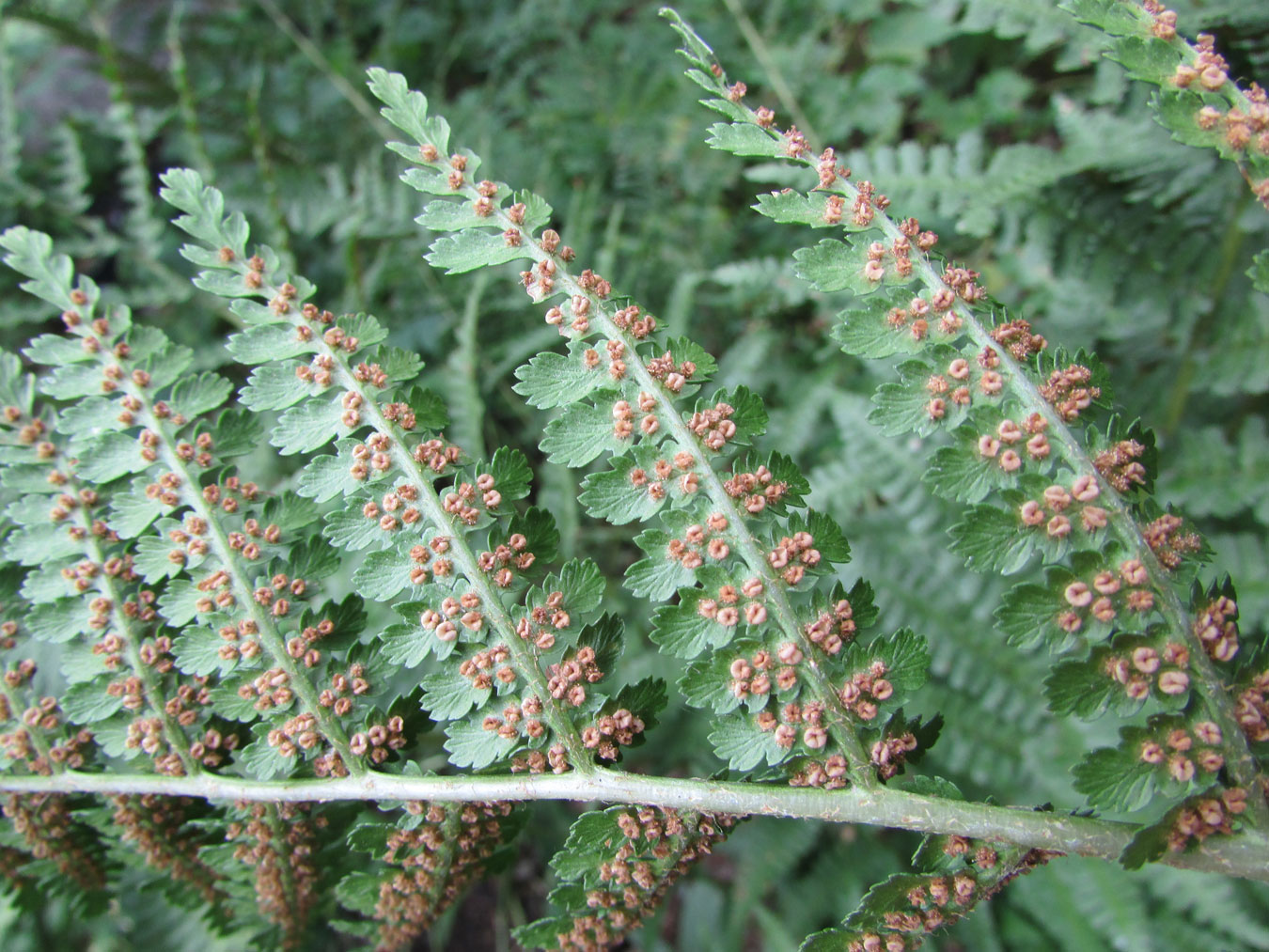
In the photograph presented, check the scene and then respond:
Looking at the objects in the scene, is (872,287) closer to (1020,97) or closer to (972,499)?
(972,499)

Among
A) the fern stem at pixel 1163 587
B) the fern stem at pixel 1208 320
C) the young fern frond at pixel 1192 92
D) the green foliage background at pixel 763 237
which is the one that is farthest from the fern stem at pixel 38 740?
the fern stem at pixel 1208 320

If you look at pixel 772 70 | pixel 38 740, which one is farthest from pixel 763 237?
pixel 38 740

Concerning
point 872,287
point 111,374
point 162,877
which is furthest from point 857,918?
point 111,374

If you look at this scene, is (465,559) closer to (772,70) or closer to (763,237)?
(763,237)

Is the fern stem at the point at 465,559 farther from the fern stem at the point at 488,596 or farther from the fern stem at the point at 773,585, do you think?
the fern stem at the point at 773,585

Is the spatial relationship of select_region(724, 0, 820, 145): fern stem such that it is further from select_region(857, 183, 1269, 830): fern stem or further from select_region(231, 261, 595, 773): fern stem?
select_region(231, 261, 595, 773): fern stem

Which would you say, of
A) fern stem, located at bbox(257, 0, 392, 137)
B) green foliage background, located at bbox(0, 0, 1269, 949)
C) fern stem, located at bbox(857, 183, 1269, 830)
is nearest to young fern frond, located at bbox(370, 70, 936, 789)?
fern stem, located at bbox(857, 183, 1269, 830)
